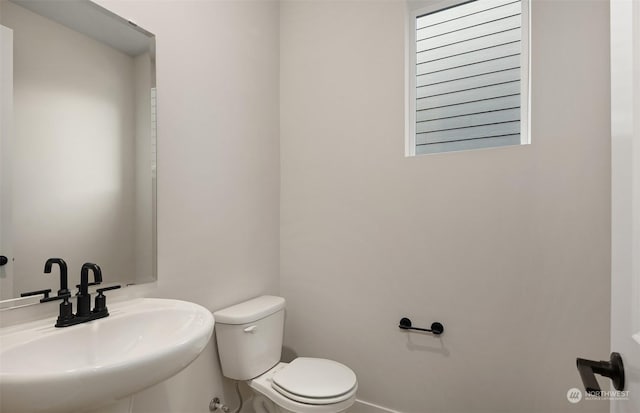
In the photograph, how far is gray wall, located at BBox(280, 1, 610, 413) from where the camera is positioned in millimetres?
1376

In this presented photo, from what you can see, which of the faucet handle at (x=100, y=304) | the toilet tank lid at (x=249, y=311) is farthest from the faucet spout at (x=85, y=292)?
the toilet tank lid at (x=249, y=311)

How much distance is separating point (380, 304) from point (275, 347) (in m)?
0.61

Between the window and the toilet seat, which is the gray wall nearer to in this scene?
the window

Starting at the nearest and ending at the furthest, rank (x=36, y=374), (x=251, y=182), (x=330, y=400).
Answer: (x=36, y=374)
(x=330, y=400)
(x=251, y=182)

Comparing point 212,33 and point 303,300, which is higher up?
point 212,33

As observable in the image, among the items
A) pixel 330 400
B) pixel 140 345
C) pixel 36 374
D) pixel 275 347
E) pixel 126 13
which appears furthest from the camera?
pixel 275 347

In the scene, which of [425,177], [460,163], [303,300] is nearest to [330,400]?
[303,300]

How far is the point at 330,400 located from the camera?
1372mm

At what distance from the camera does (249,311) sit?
5.31ft

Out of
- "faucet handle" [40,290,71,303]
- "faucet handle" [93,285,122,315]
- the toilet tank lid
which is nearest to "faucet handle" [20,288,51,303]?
"faucet handle" [40,290,71,303]

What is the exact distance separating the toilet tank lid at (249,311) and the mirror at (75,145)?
0.41m

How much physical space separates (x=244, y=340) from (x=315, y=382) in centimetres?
38

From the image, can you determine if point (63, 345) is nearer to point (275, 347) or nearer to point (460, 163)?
point (275, 347)

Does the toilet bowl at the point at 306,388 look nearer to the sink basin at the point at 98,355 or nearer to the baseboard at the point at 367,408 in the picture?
the baseboard at the point at 367,408
